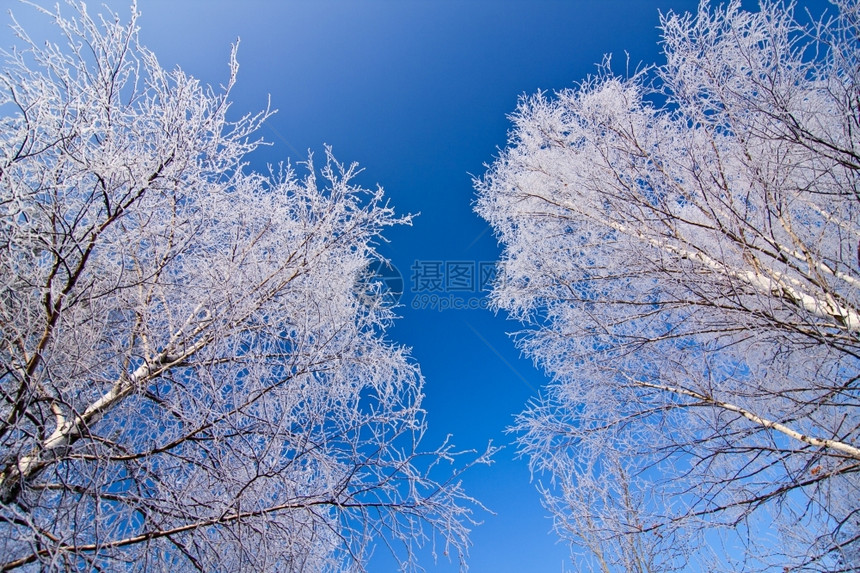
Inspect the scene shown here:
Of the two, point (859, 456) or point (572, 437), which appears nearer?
point (859, 456)

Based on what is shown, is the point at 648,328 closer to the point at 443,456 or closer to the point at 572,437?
the point at 572,437

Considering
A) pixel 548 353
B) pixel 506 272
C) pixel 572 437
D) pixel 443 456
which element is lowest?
pixel 443 456

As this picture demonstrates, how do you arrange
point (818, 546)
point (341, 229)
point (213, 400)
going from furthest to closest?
point (341, 229) < point (818, 546) < point (213, 400)

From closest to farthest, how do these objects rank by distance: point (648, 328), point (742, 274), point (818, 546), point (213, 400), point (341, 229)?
1. point (213, 400)
2. point (818, 546)
3. point (742, 274)
4. point (341, 229)
5. point (648, 328)

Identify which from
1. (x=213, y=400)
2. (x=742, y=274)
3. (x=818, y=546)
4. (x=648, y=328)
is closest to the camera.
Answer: (x=213, y=400)

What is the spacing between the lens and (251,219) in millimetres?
3340

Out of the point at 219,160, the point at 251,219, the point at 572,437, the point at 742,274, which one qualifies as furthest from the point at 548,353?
the point at 219,160

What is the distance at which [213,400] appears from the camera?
2273 mm

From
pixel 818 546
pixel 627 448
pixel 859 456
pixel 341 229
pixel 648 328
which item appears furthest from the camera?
pixel 648 328

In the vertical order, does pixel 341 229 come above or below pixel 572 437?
above

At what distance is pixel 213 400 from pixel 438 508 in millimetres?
1433

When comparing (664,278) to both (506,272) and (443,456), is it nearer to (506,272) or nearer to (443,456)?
(443,456)

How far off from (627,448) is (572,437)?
19.1 inches

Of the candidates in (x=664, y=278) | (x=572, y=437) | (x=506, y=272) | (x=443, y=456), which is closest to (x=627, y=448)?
(x=572, y=437)
